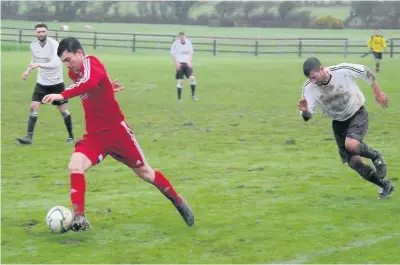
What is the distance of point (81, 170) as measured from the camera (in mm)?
9281

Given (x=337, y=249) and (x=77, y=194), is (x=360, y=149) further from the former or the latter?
(x=77, y=194)

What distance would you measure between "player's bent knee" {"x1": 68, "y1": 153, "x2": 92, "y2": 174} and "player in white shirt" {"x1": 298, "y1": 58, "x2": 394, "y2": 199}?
9.24 ft

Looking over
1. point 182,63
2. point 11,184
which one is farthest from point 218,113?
point 11,184

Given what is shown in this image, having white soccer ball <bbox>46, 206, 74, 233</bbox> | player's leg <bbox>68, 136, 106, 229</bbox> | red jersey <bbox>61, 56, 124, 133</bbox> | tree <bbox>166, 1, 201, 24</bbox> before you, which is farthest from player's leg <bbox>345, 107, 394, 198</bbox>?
tree <bbox>166, 1, 201, 24</bbox>

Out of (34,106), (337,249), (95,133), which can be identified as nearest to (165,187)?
(95,133)

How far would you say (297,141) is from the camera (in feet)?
57.0

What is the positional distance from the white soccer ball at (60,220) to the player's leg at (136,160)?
32.4 inches

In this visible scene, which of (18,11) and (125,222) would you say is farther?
(18,11)

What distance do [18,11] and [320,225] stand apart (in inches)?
2424

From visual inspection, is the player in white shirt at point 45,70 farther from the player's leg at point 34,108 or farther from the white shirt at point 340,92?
the white shirt at point 340,92

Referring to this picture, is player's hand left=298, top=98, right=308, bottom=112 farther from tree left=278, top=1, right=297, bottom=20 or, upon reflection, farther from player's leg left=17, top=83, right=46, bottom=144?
tree left=278, top=1, right=297, bottom=20

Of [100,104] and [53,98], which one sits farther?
[100,104]

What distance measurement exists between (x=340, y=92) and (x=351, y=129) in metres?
0.50

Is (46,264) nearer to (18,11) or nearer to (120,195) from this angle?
(120,195)
